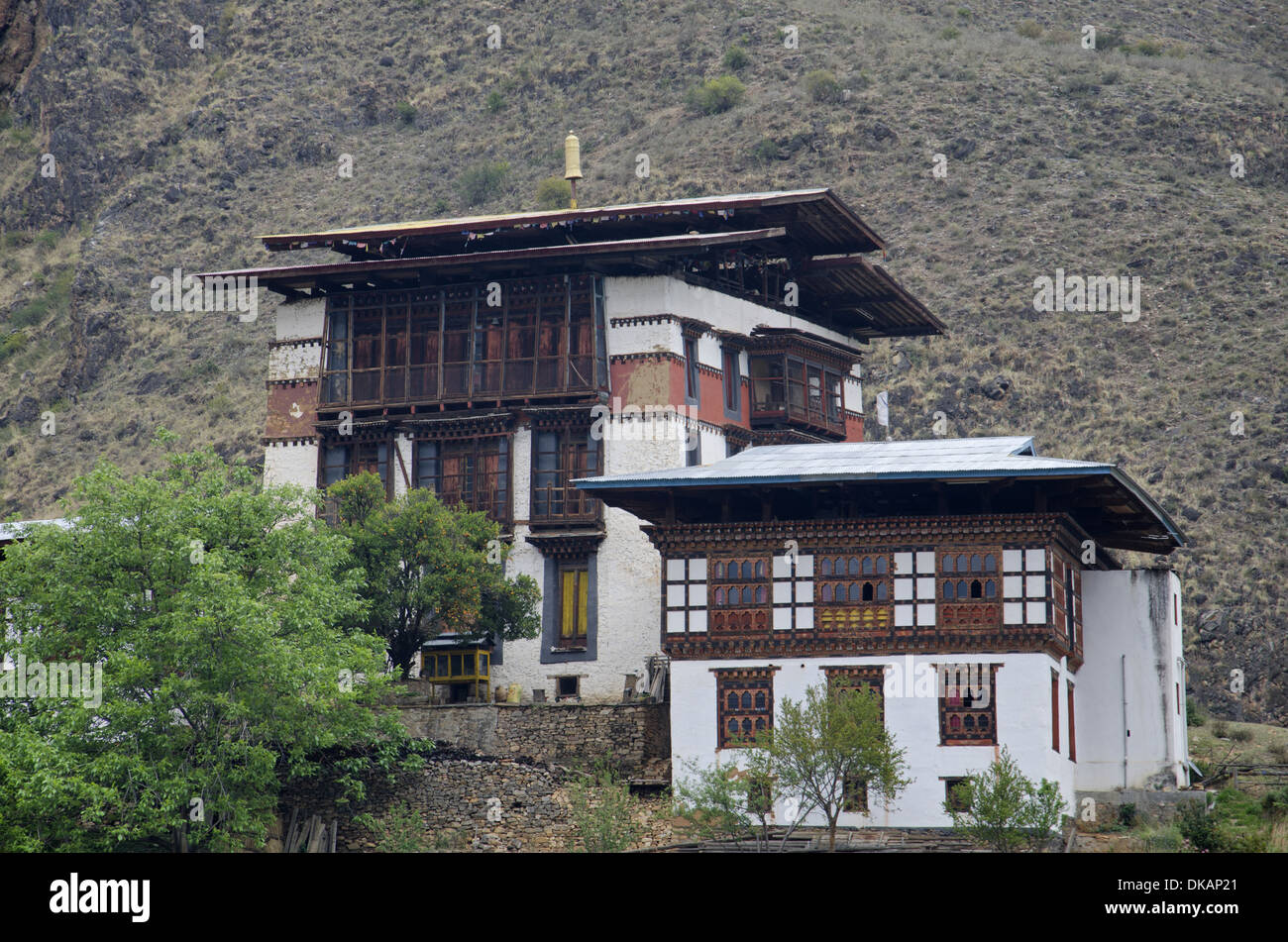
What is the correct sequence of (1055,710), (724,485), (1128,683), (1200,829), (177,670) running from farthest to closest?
(1128,683) < (724,485) < (1055,710) < (177,670) < (1200,829)

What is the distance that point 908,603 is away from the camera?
151 feet

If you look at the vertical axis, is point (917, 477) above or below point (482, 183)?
below

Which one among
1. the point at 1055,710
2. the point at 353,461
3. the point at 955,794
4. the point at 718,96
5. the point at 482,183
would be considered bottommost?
the point at 955,794

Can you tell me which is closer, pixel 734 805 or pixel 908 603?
pixel 734 805

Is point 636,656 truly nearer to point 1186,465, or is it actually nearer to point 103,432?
point 1186,465

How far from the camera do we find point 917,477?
149 feet

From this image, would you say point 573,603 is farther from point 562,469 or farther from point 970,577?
point 970,577

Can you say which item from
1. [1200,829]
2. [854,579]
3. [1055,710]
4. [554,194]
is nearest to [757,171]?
[554,194]

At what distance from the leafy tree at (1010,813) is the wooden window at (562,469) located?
18.0 m

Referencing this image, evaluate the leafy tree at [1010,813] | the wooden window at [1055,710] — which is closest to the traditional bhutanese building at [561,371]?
the wooden window at [1055,710]

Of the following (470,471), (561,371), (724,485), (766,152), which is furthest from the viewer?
(766,152)

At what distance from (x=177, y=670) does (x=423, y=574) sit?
10.2 metres
